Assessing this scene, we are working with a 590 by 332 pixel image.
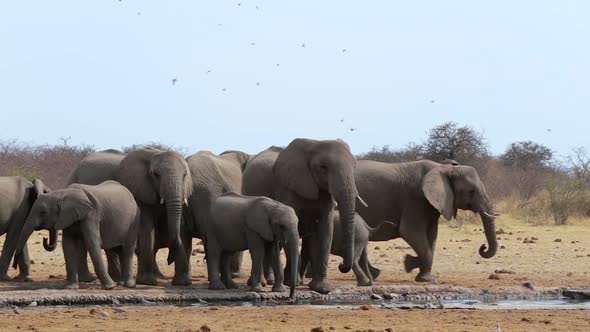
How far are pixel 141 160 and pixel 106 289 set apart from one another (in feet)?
7.21

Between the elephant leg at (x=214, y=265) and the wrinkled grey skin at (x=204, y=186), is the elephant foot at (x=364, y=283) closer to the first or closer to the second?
the elephant leg at (x=214, y=265)

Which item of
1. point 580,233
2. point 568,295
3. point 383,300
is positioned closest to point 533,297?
point 568,295

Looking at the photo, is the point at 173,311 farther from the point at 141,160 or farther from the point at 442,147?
the point at 442,147

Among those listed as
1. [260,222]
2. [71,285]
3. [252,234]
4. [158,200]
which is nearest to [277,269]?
[252,234]

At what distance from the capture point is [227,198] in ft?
51.9

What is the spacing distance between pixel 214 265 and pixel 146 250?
3.49 ft

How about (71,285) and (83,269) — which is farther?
(83,269)

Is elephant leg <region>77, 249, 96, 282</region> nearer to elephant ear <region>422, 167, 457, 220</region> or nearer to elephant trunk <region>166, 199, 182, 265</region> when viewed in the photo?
elephant trunk <region>166, 199, 182, 265</region>

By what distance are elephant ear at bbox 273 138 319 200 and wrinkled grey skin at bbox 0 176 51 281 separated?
3137 millimetres

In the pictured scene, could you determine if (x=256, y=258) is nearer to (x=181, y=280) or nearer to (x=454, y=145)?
(x=181, y=280)

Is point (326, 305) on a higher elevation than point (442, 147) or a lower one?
lower

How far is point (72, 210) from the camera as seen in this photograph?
15.3 m

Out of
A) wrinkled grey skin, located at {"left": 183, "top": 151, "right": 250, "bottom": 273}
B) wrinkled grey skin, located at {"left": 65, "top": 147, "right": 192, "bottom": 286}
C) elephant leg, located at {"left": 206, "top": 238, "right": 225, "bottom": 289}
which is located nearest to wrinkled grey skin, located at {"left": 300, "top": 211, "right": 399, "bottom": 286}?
wrinkled grey skin, located at {"left": 183, "top": 151, "right": 250, "bottom": 273}

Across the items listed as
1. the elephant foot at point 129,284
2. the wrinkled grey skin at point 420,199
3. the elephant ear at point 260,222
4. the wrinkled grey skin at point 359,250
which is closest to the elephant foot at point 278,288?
the elephant ear at point 260,222
